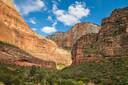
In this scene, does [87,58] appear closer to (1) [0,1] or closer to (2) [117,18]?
(2) [117,18]

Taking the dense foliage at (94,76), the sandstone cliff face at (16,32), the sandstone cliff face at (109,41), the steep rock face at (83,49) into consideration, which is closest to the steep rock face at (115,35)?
the sandstone cliff face at (109,41)

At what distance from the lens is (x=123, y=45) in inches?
3442

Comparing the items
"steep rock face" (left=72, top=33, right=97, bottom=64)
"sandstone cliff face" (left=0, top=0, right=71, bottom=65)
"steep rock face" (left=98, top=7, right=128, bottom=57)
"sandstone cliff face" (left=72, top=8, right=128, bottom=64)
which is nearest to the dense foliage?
"steep rock face" (left=98, top=7, right=128, bottom=57)

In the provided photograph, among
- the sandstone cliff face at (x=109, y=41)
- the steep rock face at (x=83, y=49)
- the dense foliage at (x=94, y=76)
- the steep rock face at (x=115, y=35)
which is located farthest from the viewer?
the steep rock face at (x=83, y=49)

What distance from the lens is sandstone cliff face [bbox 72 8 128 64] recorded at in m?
89.1

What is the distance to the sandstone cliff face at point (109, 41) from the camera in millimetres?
89062

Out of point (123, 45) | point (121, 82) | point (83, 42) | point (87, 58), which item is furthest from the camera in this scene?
point (83, 42)

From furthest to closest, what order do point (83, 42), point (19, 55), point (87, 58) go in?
1. point (19, 55)
2. point (83, 42)
3. point (87, 58)

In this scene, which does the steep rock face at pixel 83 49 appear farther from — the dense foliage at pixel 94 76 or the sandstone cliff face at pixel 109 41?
the dense foliage at pixel 94 76

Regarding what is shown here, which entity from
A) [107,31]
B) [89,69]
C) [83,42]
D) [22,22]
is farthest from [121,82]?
[22,22]

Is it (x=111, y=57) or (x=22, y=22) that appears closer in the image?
(x=111, y=57)

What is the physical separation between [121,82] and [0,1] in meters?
115

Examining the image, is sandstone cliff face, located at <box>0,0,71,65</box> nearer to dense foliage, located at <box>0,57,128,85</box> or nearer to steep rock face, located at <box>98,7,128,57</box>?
steep rock face, located at <box>98,7,128,57</box>

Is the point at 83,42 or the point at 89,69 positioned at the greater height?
the point at 83,42
